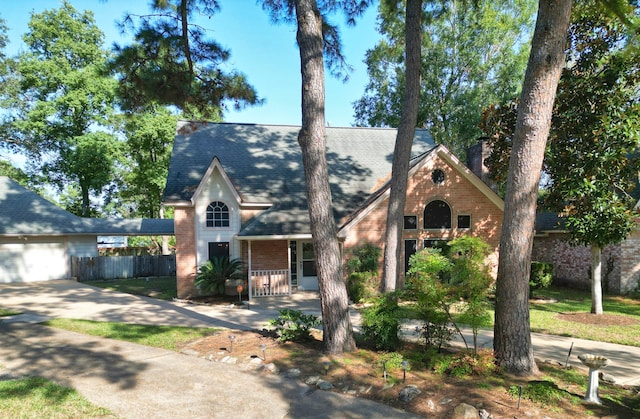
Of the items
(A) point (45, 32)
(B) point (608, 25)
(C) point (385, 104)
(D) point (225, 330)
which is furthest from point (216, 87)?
(A) point (45, 32)

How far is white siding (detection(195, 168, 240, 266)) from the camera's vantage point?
1504 cm

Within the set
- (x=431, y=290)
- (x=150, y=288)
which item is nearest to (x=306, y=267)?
(x=150, y=288)

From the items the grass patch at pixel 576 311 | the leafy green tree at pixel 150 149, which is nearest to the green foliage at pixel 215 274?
the grass patch at pixel 576 311

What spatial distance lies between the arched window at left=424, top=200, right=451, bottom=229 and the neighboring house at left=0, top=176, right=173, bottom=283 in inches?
632

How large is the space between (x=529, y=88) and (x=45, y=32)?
35469mm

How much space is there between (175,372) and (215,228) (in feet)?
30.7

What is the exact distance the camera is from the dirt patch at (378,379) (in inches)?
189

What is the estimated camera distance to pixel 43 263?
20344 mm

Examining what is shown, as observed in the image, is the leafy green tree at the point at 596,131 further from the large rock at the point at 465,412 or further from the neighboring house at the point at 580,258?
the large rock at the point at 465,412

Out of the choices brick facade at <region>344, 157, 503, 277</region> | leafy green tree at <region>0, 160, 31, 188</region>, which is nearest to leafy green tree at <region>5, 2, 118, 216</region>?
leafy green tree at <region>0, 160, 31, 188</region>

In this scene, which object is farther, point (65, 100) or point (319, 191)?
point (65, 100)

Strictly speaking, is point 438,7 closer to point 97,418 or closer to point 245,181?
point 245,181

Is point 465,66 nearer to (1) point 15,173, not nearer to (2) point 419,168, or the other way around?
(2) point 419,168

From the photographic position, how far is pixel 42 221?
20.4 meters
